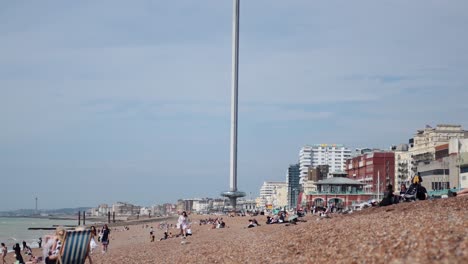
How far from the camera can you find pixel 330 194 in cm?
8425

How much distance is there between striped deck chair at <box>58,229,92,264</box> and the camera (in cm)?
1358

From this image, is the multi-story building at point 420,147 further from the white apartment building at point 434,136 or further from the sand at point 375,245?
the sand at point 375,245

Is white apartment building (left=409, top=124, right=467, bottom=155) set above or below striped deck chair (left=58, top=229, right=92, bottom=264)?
above

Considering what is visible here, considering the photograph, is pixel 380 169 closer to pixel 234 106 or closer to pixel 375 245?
pixel 234 106

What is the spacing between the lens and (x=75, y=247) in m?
13.8

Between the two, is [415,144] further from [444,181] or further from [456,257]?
[456,257]

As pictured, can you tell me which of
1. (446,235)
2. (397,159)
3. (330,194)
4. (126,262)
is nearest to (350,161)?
(397,159)

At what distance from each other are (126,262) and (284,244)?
7249 mm

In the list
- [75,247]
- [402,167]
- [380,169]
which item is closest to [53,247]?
[75,247]

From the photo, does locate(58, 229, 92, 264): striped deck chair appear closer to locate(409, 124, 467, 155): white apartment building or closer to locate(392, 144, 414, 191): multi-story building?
→ locate(409, 124, 467, 155): white apartment building

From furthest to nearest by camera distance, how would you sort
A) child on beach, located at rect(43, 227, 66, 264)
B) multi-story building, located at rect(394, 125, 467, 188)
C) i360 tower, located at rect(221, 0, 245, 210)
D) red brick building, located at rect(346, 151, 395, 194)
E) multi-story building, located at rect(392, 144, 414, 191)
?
red brick building, located at rect(346, 151, 395, 194) → multi-story building, located at rect(392, 144, 414, 191) → multi-story building, located at rect(394, 125, 467, 188) → i360 tower, located at rect(221, 0, 245, 210) → child on beach, located at rect(43, 227, 66, 264)

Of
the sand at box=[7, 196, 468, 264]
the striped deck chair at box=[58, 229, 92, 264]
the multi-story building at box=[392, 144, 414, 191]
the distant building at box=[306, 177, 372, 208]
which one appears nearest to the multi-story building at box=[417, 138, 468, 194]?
the distant building at box=[306, 177, 372, 208]

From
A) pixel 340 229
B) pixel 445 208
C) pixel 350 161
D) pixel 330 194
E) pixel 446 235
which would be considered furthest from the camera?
pixel 350 161

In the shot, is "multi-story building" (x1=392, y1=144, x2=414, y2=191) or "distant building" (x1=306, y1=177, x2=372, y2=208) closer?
"distant building" (x1=306, y1=177, x2=372, y2=208)
